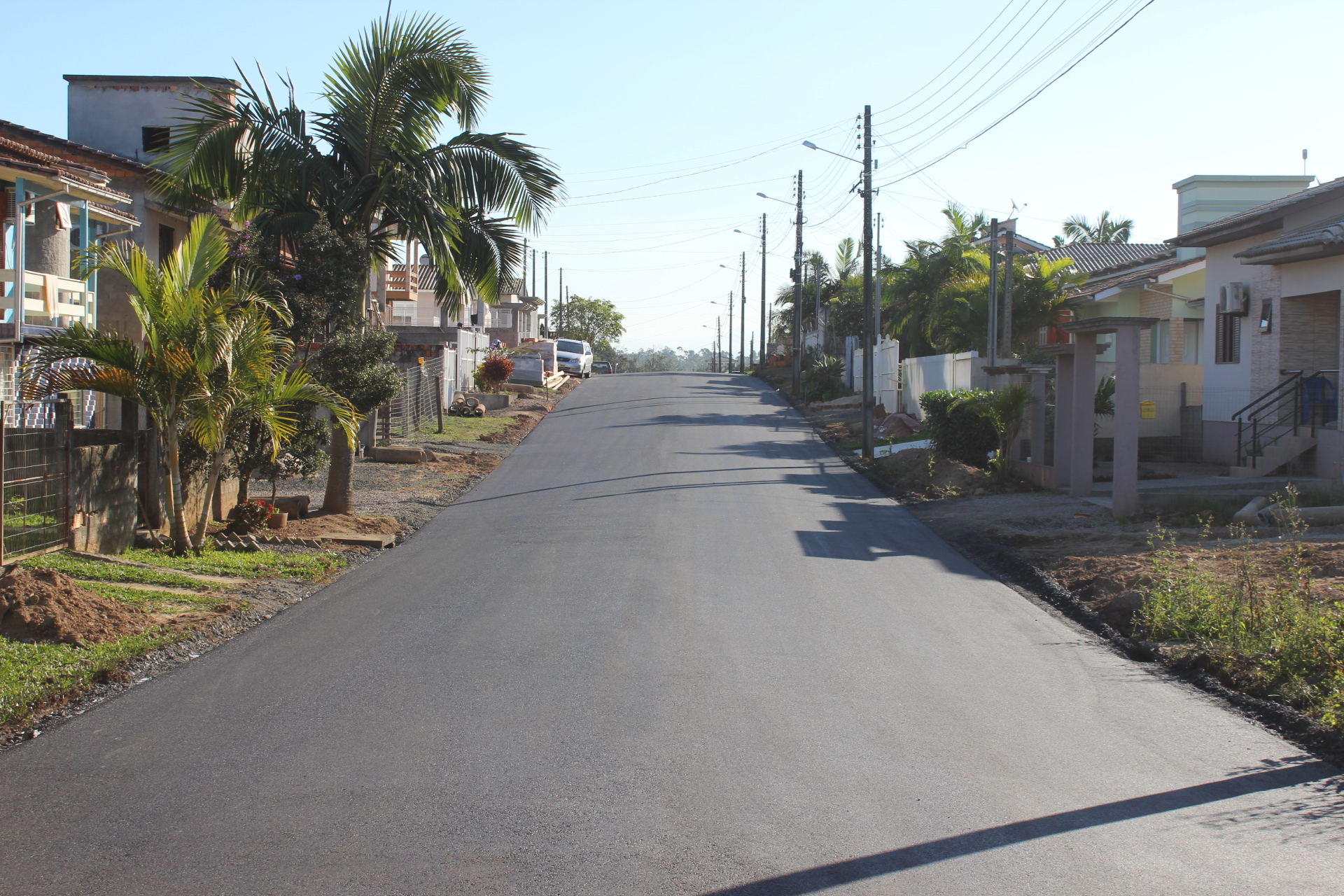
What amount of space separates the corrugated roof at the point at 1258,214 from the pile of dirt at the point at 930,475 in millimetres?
7431

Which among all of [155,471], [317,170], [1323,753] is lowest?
[1323,753]

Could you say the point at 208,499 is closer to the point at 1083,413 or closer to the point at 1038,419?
the point at 1083,413

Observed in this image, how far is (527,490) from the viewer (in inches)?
762

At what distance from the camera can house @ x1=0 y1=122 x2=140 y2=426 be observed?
14.0 m

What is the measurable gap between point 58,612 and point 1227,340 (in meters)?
22.8

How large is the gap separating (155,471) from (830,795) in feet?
33.0

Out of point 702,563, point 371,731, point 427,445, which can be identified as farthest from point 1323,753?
point 427,445

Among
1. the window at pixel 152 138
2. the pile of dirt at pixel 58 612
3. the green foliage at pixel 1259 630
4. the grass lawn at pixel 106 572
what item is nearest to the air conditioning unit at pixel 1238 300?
the green foliage at pixel 1259 630

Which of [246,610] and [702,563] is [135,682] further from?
[702,563]

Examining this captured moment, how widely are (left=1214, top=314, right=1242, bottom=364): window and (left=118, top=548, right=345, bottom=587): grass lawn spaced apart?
63.6ft

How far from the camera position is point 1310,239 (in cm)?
1722

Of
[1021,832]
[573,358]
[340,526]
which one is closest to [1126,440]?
[340,526]

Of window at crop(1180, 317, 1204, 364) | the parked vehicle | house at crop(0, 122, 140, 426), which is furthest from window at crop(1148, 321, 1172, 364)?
the parked vehicle

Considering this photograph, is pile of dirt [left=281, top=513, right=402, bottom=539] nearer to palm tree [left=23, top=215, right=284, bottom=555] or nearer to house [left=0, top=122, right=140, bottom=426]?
palm tree [left=23, top=215, right=284, bottom=555]
